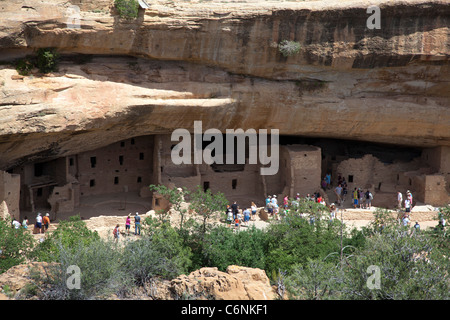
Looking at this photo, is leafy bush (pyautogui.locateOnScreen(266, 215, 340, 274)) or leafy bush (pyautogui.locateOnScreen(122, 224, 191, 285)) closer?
leafy bush (pyautogui.locateOnScreen(122, 224, 191, 285))

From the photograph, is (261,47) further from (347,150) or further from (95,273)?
(95,273)

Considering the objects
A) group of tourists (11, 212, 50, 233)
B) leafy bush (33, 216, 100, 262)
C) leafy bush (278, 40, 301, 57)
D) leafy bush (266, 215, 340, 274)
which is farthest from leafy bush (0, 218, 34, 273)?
leafy bush (278, 40, 301, 57)

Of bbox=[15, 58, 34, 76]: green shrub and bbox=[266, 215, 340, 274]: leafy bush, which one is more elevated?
bbox=[15, 58, 34, 76]: green shrub

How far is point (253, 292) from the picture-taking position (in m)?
16.5

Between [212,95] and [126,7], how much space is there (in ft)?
16.4

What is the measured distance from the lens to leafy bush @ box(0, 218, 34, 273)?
73.8 ft

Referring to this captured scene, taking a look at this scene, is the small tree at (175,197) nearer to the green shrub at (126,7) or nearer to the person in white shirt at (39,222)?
the person in white shirt at (39,222)

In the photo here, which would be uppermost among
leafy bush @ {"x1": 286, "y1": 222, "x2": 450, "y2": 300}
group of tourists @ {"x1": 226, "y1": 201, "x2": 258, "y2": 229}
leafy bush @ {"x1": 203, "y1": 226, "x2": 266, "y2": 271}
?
leafy bush @ {"x1": 286, "y1": 222, "x2": 450, "y2": 300}

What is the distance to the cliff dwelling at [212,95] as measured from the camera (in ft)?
81.3

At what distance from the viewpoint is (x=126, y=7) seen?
80.6ft

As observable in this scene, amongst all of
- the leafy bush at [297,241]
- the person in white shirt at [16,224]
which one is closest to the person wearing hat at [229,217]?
the leafy bush at [297,241]

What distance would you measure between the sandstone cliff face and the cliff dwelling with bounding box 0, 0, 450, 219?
0.05m

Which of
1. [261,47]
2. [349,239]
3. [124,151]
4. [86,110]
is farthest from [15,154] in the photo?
[349,239]

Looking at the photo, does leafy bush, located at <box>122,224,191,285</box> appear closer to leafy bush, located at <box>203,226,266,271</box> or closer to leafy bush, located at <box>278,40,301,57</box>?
leafy bush, located at <box>203,226,266,271</box>
